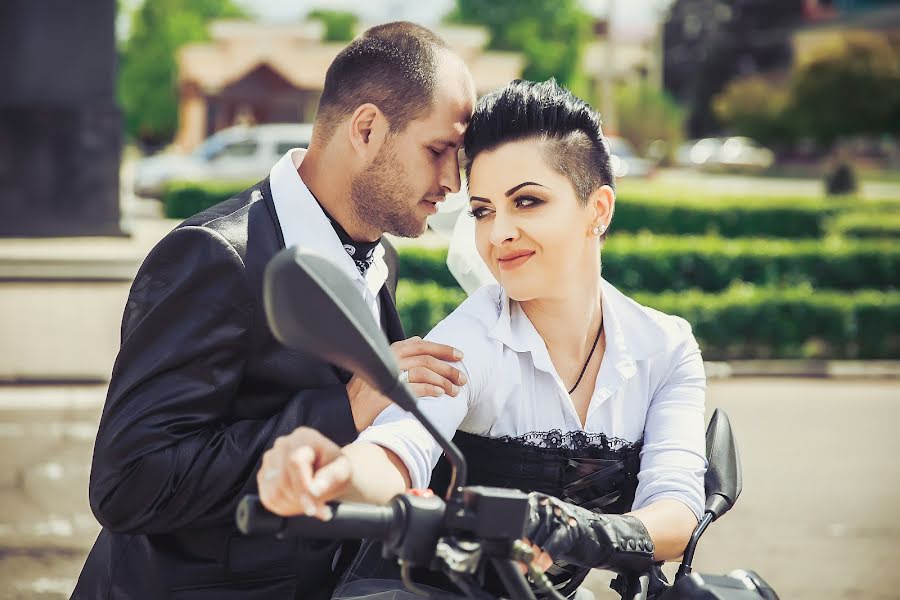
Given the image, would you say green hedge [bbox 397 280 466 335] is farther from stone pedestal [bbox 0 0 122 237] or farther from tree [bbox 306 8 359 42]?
tree [bbox 306 8 359 42]

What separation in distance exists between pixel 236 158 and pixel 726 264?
572 inches

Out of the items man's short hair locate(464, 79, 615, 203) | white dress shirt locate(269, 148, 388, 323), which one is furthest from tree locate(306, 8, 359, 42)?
man's short hair locate(464, 79, 615, 203)

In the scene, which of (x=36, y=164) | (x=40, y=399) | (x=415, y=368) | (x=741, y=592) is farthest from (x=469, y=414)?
(x=36, y=164)

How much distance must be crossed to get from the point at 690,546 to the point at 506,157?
2.62 ft

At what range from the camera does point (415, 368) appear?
2055mm

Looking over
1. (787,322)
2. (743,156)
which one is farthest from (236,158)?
(743,156)

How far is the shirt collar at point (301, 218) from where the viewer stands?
2438 mm

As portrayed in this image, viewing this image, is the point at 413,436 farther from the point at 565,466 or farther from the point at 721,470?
the point at 721,470

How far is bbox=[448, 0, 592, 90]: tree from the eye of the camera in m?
64.0

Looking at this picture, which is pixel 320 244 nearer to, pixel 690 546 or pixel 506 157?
pixel 506 157

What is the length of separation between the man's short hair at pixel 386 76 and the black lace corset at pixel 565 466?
0.80 metres

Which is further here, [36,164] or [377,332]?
[36,164]

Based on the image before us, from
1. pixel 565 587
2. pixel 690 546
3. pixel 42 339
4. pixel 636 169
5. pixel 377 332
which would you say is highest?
pixel 377 332

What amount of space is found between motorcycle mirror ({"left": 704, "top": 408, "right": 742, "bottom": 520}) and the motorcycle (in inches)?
18.6
